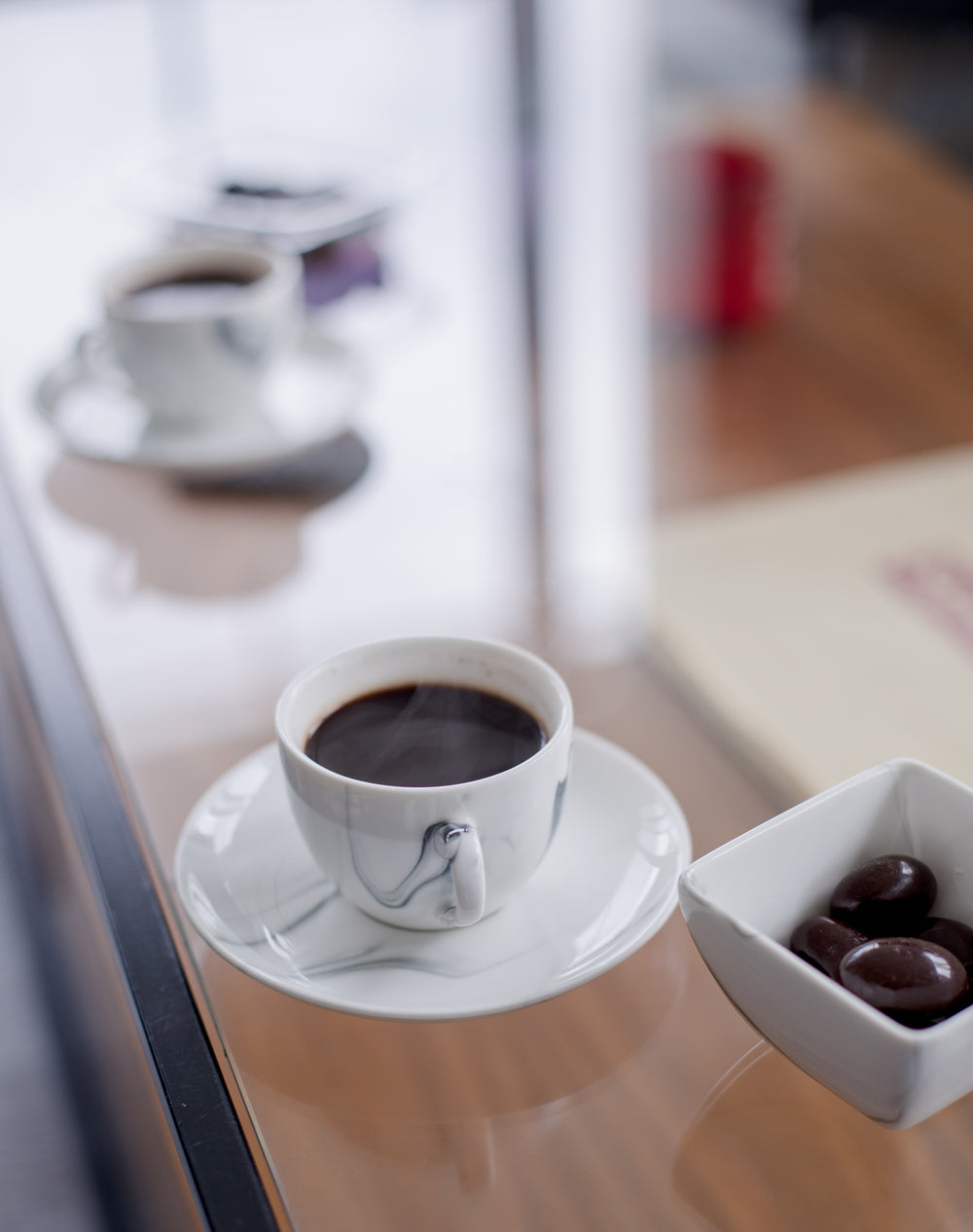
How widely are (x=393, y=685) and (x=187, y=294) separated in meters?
0.41

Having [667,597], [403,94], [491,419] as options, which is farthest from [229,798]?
[403,94]

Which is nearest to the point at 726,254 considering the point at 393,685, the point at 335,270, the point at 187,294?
the point at 335,270

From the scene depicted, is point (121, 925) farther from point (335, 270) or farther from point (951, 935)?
point (335, 270)

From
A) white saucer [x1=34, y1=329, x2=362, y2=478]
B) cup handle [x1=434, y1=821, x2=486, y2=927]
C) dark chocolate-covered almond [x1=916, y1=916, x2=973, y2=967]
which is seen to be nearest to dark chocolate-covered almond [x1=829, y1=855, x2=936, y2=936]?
dark chocolate-covered almond [x1=916, y1=916, x2=973, y2=967]

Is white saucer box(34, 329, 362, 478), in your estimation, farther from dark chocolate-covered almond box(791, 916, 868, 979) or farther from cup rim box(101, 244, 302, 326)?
dark chocolate-covered almond box(791, 916, 868, 979)

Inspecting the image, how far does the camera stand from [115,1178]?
872 mm

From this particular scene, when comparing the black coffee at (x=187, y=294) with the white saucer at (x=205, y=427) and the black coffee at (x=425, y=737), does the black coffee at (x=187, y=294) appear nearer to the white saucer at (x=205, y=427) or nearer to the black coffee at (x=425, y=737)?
the white saucer at (x=205, y=427)

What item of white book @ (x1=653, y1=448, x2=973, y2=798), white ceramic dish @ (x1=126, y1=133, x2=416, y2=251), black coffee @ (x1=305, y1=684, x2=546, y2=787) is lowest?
white book @ (x1=653, y1=448, x2=973, y2=798)

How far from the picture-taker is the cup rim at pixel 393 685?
0.40m

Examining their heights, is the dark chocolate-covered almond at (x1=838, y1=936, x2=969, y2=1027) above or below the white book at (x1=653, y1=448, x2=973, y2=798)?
above

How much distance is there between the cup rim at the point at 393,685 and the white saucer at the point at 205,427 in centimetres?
28

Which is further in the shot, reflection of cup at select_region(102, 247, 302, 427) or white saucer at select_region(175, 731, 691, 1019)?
reflection of cup at select_region(102, 247, 302, 427)

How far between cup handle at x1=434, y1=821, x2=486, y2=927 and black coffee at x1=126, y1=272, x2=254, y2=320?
45 centimetres

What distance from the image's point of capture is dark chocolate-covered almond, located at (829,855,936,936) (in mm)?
394
